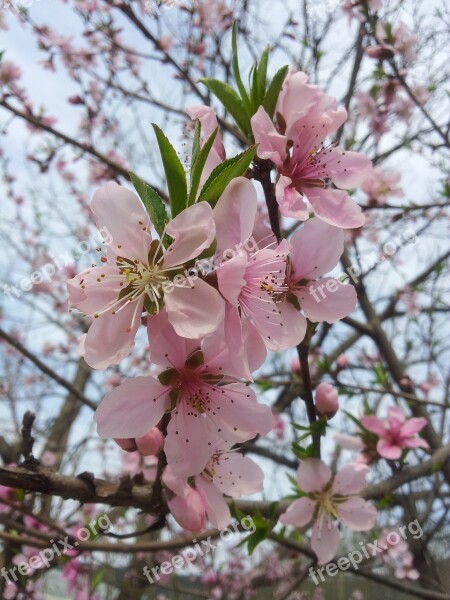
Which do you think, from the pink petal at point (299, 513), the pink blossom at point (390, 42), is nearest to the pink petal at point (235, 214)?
the pink petal at point (299, 513)

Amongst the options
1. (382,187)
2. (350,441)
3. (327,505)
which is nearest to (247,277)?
(327,505)

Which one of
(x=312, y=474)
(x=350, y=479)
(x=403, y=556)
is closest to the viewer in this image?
(x=312, y=474)

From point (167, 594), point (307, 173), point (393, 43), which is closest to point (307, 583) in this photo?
point (167, 594)

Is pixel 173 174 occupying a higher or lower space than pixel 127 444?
higher

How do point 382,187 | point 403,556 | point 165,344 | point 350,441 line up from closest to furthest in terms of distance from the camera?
point 165,344
point 350,441
point 382,187
point 403,556

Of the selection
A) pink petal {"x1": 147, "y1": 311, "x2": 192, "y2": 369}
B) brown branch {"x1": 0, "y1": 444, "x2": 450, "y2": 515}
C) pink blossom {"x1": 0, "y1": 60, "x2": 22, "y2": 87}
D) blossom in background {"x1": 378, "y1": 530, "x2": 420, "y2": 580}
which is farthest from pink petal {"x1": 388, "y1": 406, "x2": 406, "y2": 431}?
pink blossom {"x1": 0, "y1": 60, "x2": 22, "y2": 87}

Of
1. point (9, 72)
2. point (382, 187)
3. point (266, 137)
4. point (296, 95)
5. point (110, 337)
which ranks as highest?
point (9, 72)

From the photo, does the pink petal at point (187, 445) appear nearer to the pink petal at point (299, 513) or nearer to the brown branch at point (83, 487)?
the brown branch at point (83, 487)

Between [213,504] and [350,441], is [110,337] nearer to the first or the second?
[213,504]

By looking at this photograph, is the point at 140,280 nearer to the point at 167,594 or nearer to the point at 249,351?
the point at 249,351
